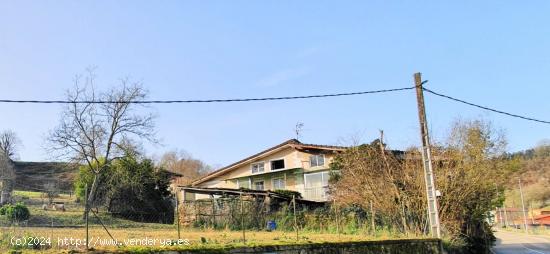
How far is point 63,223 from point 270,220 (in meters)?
10.7

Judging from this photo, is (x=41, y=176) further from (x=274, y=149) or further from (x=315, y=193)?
(x=315, y=193)

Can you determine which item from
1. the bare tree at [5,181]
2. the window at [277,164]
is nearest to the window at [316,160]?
the window at [277,164]

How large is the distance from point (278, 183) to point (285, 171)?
1485mm

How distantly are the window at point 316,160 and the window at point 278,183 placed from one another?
3724 millimetres

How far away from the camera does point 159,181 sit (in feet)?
132

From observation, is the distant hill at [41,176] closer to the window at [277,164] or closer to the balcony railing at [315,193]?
the window at [277,164]

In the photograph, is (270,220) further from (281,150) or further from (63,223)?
(281,150)

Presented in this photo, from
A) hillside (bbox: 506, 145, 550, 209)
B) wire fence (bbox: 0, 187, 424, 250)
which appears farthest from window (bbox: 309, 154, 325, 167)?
hillside (bbox: 506, 145, 550, 209)

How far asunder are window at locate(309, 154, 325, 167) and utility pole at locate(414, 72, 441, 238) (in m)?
21.6

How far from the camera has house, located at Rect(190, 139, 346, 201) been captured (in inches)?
1547

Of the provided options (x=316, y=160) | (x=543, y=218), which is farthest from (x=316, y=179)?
(x=543, y=218)

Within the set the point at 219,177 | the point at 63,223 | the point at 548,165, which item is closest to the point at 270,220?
the point at 63,223

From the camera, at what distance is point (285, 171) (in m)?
42.3

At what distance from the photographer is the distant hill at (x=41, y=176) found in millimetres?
45041
